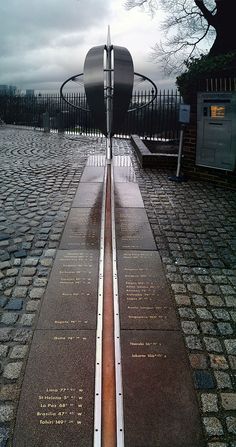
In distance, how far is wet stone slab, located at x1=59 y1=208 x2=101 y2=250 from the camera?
5.04m

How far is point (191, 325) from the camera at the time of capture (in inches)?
132

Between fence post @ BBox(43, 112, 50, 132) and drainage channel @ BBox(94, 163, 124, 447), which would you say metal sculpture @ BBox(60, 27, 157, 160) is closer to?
drainage channel @ BBox(94, 163, 124, 447)

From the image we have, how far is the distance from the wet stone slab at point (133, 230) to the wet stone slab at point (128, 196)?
0.28 metres

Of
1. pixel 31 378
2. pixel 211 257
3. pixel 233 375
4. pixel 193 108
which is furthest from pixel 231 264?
pixel 193 108

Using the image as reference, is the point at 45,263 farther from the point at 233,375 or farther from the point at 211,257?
the point at 233,375

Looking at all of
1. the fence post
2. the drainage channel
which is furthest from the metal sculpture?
the fence post

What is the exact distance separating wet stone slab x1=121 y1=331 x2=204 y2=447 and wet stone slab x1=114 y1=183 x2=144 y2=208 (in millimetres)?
3926

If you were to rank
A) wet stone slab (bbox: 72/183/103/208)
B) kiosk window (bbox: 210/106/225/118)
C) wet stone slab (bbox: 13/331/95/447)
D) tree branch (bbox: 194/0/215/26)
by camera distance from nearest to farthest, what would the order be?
wet stone slab (bbox: 13/331/95/447)
wet stone slab (bbox: 72/183/103/208)
kiosk window (bbox: 210/106/225/118)
tree branch (bbox: 194/0/215/26)

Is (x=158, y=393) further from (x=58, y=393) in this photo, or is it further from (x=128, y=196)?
(x=128, y=196)

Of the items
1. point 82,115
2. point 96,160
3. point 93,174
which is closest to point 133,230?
point 93,174

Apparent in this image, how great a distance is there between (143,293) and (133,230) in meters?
1.90

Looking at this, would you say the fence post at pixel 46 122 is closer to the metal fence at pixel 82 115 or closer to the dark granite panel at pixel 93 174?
the metal fence at pixel 82 115

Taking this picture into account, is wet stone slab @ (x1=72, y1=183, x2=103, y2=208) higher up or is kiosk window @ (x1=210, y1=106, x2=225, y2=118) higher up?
kiosk window @ (x1=210, y1=106, x2=225, y2=118)

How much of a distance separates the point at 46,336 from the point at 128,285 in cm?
118
